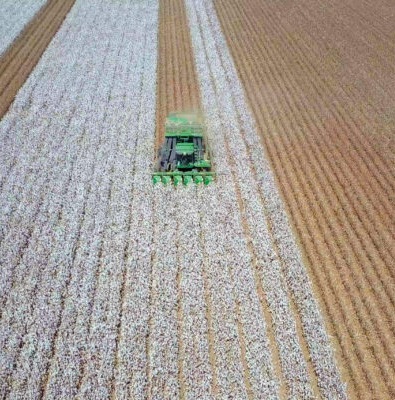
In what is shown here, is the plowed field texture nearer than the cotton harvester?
Yes

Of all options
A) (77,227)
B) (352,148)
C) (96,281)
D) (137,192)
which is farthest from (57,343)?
(352,148)

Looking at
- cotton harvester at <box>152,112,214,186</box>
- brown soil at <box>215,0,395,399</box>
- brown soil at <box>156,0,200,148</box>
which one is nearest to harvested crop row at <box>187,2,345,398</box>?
brown soil at <box>215,0,395,399</box>

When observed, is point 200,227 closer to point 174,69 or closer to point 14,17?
point 174,69

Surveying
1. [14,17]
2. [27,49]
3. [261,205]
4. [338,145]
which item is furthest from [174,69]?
[14,17]

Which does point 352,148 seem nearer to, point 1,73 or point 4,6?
point 1,73

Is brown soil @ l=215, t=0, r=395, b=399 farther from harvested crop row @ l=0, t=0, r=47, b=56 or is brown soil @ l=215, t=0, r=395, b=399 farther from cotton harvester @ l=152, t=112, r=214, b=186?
harvested crop row @ l=0, t=0, r=47, b=56

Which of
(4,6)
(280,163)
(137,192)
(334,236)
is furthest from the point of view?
(4,6)
